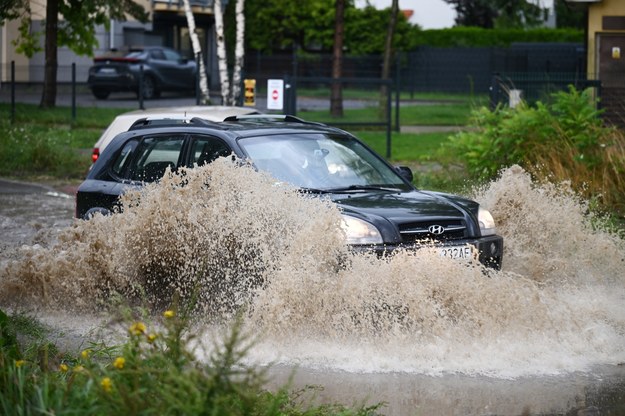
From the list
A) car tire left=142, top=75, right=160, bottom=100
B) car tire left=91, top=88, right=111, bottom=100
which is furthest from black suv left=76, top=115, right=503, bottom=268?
car tire left=142, top=75, right=160, bottom=100

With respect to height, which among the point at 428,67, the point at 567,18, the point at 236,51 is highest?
the point at 567,18

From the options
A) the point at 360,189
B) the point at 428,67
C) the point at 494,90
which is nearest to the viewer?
the point at 360,189

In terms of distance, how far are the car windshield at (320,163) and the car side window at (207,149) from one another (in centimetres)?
18

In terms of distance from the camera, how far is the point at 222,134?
9961 millimetres

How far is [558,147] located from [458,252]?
22.7 feet

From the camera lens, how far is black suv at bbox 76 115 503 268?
28.8 feet

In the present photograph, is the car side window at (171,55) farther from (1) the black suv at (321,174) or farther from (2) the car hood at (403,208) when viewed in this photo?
(2) the car hood at (403,208)

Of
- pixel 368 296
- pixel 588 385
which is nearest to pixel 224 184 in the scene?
pixel 368 296

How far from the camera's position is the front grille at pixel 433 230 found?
344 inches

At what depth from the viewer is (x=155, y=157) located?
10484mm

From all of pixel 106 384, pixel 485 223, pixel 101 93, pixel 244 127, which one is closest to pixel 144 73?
pixel 101 93

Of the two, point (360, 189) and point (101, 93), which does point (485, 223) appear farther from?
point (101, 93)

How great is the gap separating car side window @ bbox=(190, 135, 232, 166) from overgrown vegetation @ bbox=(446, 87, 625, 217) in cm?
540

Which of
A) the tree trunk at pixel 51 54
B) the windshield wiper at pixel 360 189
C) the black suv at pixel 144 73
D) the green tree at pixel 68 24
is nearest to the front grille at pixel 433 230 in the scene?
the windshield wiper at pixel 360 189
